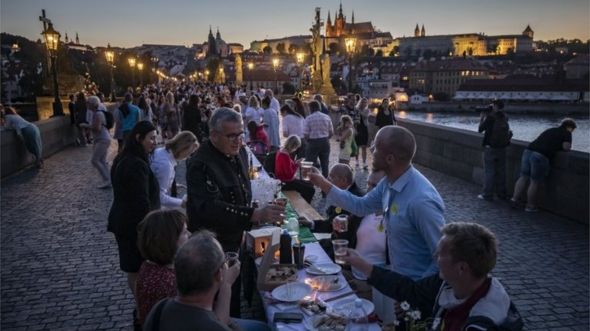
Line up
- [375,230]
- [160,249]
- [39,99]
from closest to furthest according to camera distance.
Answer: [160,249]
[375,230]
[39,99]

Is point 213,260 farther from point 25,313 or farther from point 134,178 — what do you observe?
point 25,313

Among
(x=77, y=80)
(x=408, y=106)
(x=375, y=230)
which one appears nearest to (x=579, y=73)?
(x=408, y=106)

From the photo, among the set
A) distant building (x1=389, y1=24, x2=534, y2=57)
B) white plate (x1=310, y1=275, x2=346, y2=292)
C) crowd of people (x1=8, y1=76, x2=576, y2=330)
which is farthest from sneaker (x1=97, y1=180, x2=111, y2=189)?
distant building (x1=389, y1=24, x2=534, y2=57)

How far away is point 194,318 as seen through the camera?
2.21 metres

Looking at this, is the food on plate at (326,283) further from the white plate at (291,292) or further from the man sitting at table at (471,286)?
the man sitting at table at (471,286)

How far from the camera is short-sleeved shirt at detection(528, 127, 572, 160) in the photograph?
8.26 meters

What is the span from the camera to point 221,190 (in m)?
3.71

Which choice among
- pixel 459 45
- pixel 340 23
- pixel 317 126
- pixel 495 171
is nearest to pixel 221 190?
pixel 317 126

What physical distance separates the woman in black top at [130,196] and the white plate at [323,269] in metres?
1.57

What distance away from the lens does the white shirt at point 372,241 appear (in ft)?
14.6

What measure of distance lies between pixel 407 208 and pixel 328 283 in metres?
0.96

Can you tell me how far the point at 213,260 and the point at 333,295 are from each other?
145 centimetres

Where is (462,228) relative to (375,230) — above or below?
above

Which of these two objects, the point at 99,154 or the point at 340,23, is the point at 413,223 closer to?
the point at 99,154
